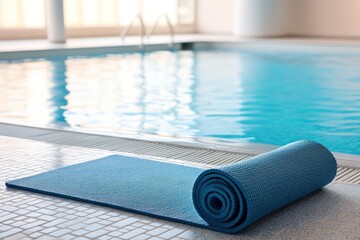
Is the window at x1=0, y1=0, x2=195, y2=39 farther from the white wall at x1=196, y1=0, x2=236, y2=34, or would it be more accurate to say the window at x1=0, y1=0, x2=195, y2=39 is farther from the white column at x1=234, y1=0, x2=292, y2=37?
the white column at x1=234, y1=0, x2=292, y2=37

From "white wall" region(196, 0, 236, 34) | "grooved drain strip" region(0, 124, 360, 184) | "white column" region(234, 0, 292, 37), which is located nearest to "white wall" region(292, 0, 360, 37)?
"white column" region(234, 0, 292, 37)

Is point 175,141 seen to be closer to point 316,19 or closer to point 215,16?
point 316,19

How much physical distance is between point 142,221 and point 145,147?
1560 mm

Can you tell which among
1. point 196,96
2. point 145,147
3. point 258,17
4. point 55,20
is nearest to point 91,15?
point 55,20

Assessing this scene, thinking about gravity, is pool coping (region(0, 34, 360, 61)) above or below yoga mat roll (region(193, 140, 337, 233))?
→ below

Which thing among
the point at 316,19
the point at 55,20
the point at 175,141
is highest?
the point at 55,20

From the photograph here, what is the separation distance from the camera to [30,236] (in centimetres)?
263

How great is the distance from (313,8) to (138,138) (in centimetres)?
1420

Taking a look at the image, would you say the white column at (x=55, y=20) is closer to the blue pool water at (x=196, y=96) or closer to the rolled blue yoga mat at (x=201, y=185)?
the blue pool water at (x=196, y=96)

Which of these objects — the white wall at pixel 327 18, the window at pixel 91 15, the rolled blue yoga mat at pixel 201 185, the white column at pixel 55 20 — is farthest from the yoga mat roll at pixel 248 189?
the white wall at pixel 327 18

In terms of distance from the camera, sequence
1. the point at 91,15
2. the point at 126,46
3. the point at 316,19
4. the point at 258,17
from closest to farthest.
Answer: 1. the point at 126,46
2. the point at 258,17
3. the point at 91,15
4. the point at 316,19

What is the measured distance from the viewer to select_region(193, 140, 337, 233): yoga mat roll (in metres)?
2.71

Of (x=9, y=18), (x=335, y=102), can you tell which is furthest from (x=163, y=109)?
(x=9, y=18)

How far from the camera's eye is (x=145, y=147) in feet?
14.3
